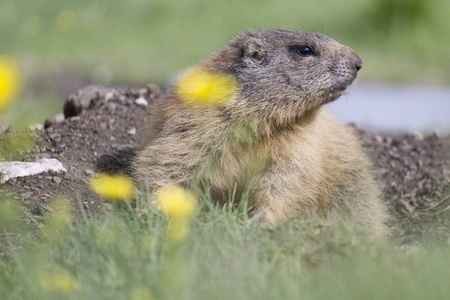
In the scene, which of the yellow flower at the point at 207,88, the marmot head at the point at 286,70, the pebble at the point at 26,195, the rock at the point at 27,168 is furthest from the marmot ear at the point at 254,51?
the pebble at the point at 26,195

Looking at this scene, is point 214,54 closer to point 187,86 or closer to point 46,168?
point 187,86

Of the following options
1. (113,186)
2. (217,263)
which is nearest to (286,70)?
(113,186)

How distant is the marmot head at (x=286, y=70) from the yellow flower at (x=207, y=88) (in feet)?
0.20

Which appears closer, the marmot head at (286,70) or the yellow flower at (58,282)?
the yellow flower at (58,282)

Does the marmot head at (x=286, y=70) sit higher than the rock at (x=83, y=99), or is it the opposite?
the marmot head at (x=286, y=70)

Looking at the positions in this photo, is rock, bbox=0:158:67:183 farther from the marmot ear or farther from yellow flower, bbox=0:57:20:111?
the marmot ear

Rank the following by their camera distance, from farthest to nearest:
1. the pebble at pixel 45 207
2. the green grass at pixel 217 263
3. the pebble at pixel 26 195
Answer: the pebble at pixel 26 195 < the pebble at pixel 45 207 < the green grass at pixel 217 263

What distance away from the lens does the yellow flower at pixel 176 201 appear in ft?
13.3

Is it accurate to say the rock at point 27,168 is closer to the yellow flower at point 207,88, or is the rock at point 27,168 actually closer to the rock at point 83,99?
the yellow flower at point 207,88

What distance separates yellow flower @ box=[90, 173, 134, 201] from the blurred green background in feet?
14.2

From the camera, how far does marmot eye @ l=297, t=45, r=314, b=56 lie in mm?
5062

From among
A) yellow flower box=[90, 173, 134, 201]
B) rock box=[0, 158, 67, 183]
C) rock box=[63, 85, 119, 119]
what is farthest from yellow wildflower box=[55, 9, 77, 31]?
yellow flower box=[90, 173, 134, 201]

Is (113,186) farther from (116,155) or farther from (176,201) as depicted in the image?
(116,155)

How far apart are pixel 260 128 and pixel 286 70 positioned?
19.3 inches
